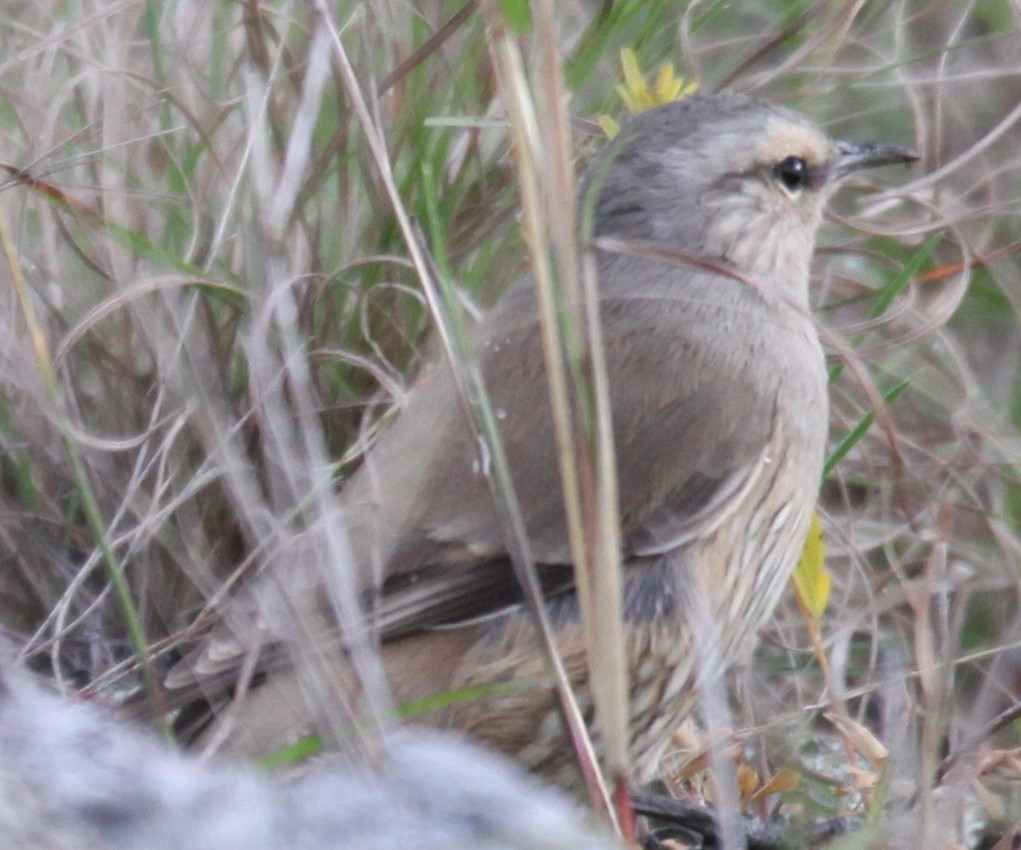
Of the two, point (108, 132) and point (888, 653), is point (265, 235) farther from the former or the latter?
point (888, 653)

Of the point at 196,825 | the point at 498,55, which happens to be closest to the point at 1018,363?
the point at 498,55

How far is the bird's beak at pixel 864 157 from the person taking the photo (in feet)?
10.4

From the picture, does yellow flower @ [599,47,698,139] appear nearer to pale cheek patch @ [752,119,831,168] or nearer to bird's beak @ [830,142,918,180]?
pale cheek patch @ [752,119,831,168]

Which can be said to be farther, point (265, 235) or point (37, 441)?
point (37, 441)

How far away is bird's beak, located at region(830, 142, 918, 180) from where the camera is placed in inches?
125

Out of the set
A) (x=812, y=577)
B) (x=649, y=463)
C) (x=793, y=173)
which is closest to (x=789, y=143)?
(x=793, y=173)

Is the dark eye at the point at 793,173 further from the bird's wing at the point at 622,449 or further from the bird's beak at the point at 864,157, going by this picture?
the bird's wing at the point at 622,449

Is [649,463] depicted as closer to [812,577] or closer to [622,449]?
[622,449]

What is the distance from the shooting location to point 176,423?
2.83 m

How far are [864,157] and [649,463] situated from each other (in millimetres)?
751

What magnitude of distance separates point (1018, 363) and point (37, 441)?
2.01 metres

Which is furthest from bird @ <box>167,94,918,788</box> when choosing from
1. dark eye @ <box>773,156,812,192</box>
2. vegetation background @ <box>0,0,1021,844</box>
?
vegetation background @ <box>0,0,1021,844</box>

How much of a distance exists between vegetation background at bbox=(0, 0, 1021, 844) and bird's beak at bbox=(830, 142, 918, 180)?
12 centimetres

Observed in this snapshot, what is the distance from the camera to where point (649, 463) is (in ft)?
9.29
